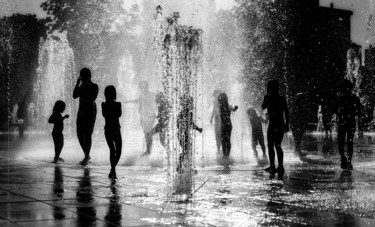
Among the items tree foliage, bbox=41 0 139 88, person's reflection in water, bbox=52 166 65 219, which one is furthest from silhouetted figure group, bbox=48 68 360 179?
tree foliage, bbox=41 0 139 88

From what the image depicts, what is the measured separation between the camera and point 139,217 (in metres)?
5.85

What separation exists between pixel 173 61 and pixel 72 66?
25960 millimetres

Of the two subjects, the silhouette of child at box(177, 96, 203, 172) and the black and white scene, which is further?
the silhouette of child at box(177, 96, 203, 172)

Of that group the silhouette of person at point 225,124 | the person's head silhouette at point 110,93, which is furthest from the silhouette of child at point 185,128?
the silhouette of person at point 225,124

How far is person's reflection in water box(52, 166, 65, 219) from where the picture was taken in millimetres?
5961

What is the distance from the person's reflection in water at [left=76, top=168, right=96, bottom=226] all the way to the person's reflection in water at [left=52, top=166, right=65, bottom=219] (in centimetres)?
19

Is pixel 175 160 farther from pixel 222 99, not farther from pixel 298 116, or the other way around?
pixel 298 116

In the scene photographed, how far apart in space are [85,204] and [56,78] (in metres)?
37.3

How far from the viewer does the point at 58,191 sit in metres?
7.90

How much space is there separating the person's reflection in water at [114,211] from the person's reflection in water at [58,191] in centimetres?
46

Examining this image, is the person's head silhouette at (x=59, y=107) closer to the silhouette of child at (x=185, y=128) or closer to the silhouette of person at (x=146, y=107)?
the silhouette of person at (x=146, y=107)

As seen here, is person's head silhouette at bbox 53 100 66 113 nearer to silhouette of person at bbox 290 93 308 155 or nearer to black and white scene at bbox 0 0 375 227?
black and white scene at bbox 0 0 375 227

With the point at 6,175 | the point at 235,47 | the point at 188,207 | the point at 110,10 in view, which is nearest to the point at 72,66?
the point at 110,10

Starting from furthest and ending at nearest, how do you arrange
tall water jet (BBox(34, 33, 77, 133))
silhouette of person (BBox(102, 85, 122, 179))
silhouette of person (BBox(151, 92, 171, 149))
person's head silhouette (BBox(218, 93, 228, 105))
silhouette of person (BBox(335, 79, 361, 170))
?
tall water jet (BBox(34, 33, 77, 133)), person's head silhouette (BBox(218, 93, 228, 105)), silhouette of person (BBox(151, 92, 171, 149)), silhouette of person (BBox(335, 79, 361, 170)), silhouette of person (BBox(102, 85, 122, 179))
